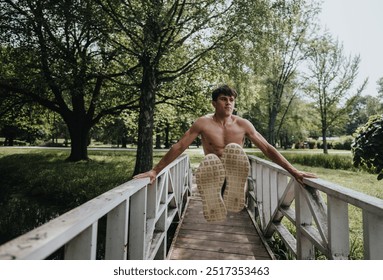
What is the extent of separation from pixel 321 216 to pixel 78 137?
14596 millimetres

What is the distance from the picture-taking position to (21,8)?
9.78 metres

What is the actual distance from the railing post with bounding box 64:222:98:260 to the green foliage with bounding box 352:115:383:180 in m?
5.77

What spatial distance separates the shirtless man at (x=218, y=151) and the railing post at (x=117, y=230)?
2.19ft

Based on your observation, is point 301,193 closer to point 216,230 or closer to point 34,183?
point 216,230

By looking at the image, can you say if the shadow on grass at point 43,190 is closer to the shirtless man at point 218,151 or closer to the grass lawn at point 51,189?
the grass lawn at point 51,189

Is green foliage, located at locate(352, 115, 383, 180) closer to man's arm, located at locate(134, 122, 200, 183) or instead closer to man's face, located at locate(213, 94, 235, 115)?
man's face, located at locate(213, 94, 235, 115)

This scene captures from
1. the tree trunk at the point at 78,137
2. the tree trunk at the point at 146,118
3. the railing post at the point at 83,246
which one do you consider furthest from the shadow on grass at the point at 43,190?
the railing post at the point at 83,246

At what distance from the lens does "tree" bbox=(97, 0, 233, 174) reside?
21.6 feet

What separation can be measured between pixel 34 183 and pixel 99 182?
8.40 ft

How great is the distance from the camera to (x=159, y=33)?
21.9ft

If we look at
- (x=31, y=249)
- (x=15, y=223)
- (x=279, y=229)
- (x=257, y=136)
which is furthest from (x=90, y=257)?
(x=15, y=223)

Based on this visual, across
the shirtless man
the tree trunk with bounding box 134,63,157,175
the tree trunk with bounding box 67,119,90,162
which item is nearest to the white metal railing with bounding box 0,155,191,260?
the shirtless man

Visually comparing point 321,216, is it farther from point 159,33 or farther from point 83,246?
point 159,33

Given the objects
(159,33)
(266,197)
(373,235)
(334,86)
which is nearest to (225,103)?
(266,197)
